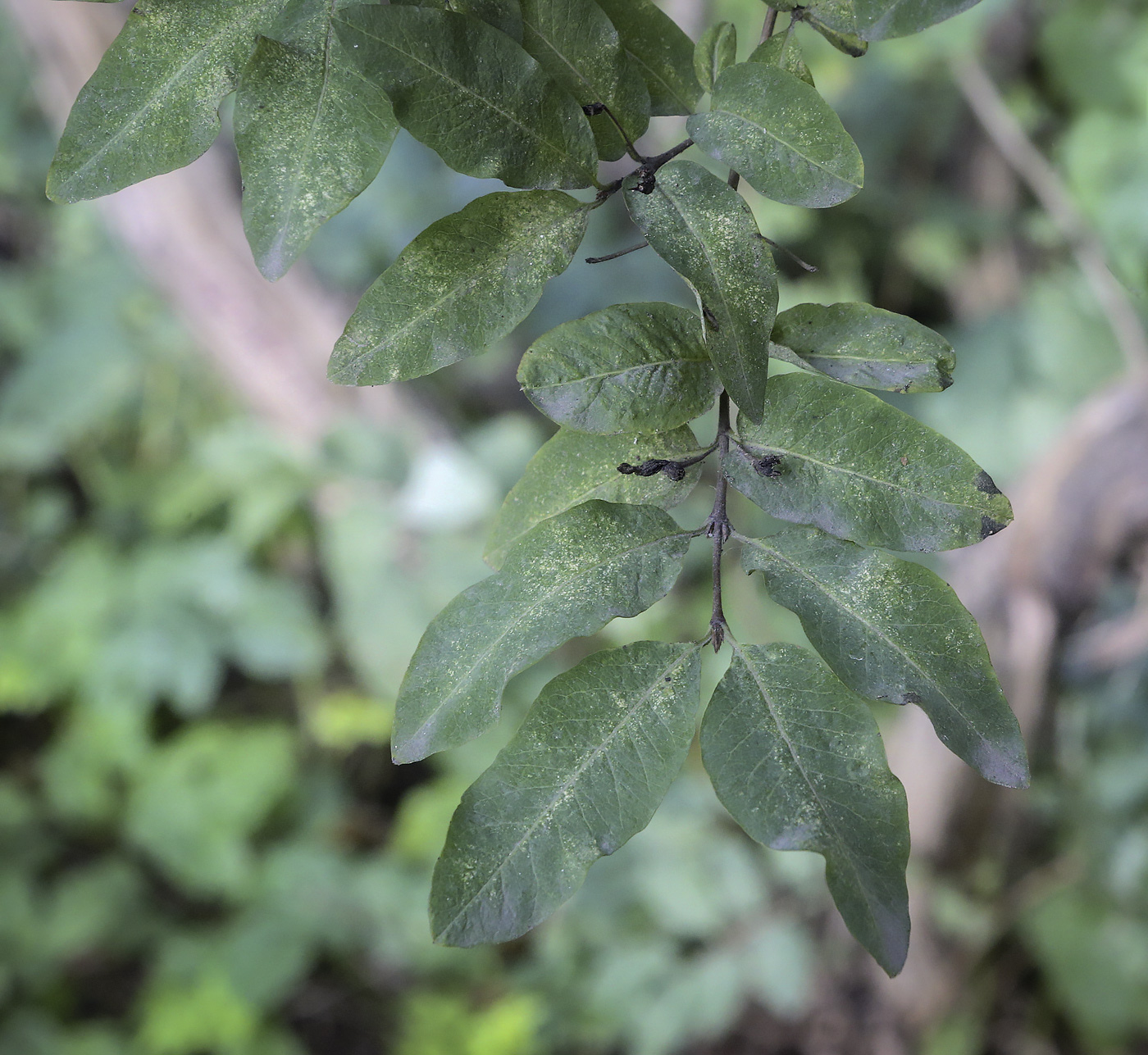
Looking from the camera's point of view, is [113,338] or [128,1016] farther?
[113,338]

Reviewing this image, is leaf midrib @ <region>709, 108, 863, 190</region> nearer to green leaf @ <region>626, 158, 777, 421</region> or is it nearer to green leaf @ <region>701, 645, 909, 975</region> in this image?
green leaf @ <region>626, 158, 777, 421</region>

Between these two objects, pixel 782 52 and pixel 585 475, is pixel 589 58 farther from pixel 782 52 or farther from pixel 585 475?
pixel 585 475

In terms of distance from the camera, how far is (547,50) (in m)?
0.47

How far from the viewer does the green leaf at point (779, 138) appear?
43 centimetres

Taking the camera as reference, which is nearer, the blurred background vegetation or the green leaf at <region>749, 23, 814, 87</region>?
the green leaf at <region>749, 23, 814, 87</region>

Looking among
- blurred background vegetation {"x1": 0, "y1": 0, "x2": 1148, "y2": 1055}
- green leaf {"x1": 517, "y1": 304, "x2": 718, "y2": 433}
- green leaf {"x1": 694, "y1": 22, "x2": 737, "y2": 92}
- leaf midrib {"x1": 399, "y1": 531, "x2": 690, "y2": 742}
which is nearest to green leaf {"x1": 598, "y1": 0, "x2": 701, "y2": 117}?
green leaf {"x1": 694, "y1": 22, "x2": 737, "y2": 92}

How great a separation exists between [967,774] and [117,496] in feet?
8.37

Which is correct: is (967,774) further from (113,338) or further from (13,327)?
(13,327)

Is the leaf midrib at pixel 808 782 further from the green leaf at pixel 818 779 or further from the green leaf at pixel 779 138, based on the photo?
the green leaf at pixel 779 138

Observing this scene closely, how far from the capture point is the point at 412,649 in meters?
2.54

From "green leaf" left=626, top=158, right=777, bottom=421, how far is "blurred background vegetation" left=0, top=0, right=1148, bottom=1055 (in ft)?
4.80

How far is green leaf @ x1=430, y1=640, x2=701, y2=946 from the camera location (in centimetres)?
42

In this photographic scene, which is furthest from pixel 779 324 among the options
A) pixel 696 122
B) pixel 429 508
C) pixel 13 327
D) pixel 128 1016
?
pixel 13 327

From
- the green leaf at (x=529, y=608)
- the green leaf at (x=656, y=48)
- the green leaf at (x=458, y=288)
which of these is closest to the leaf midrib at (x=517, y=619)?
the green leaf at (x=529, y=608)
